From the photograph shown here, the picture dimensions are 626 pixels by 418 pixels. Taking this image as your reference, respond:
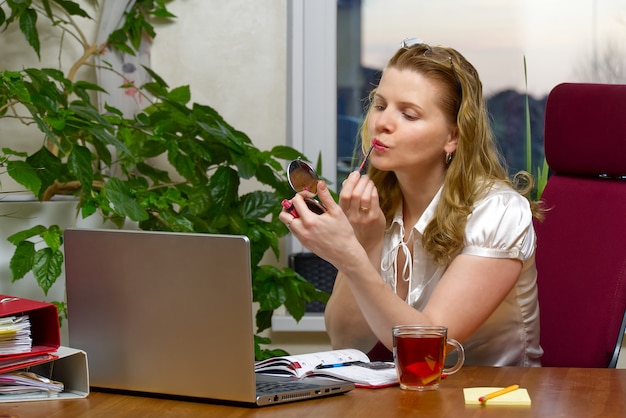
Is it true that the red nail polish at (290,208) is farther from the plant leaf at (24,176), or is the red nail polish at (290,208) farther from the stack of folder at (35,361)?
the plant leaf at (24,176)

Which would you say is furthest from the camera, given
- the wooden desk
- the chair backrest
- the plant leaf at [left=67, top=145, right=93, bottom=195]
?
the plant leaf at [left=67, top=145, right=93, bottom=195]

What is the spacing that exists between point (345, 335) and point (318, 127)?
130cm

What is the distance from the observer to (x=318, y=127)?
3.07 meters

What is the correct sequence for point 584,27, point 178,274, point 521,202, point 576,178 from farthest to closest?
point 584,27, point 576,178, point 521,202, point 178,274

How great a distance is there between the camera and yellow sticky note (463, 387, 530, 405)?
1.23m

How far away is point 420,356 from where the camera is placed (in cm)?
130

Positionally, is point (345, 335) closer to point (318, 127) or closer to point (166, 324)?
point (166, 324)

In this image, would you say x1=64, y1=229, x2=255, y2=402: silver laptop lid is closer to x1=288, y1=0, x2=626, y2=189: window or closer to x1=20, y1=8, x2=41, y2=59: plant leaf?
x1=20, y1=8, x2=41, y2=59: plant leaf

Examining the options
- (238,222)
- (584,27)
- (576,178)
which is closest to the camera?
(576,178)

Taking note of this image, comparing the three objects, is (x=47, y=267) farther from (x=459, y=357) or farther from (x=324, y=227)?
(x=459, y=357)

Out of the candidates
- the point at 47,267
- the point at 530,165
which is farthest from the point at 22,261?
the point at 530,165

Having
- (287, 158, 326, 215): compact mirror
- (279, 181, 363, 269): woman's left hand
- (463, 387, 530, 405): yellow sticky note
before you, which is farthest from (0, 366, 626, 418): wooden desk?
(287, 158, 326, 215): compact mirror

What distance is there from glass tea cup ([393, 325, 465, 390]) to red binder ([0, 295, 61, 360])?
487mm

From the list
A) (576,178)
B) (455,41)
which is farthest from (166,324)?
(455,41)
